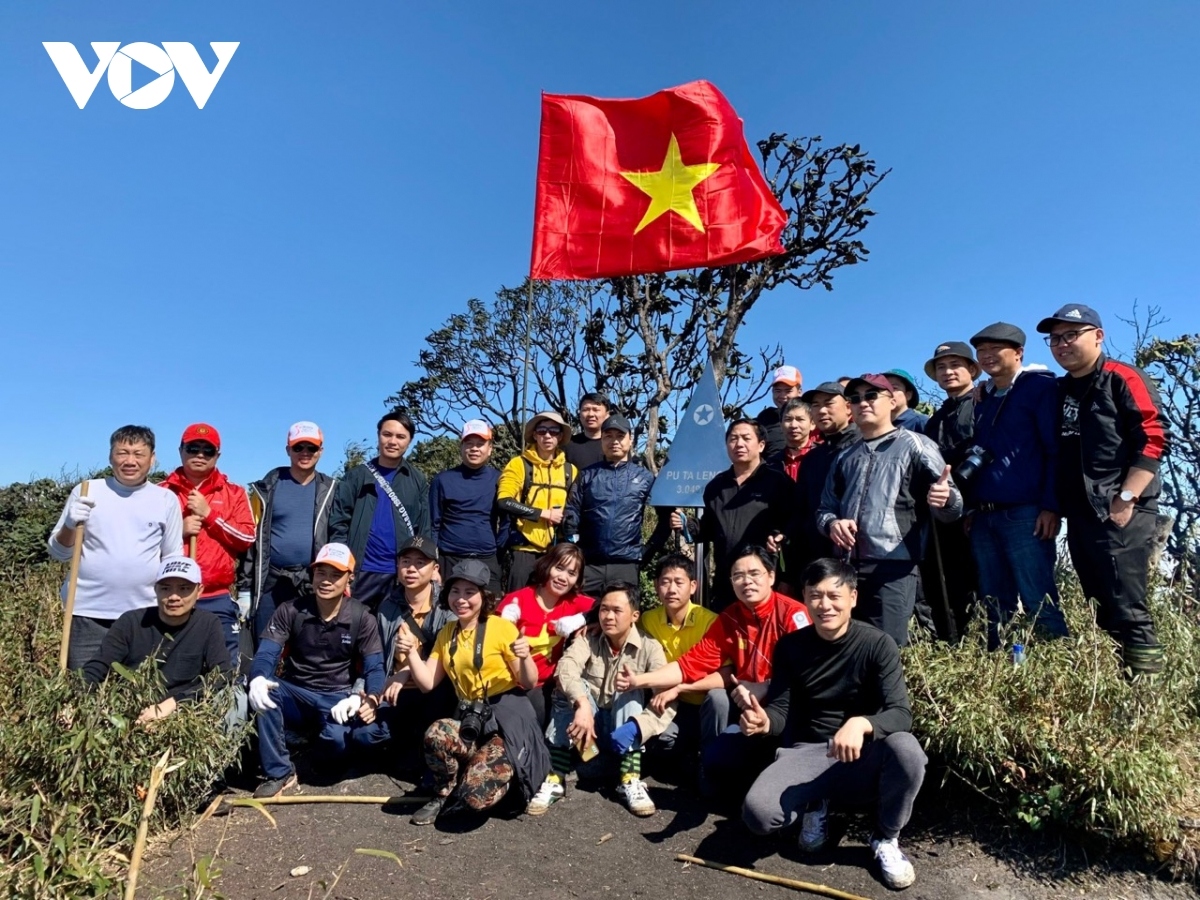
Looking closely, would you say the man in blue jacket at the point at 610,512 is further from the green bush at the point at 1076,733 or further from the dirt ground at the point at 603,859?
the green bush at the point at 1076,733

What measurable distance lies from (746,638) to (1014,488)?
179 centimetres

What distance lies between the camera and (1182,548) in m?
6.62

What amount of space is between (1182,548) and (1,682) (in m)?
8.35

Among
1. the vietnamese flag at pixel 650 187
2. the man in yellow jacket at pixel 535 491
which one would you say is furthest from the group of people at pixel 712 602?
the vietnamese flag at pixel 650 187

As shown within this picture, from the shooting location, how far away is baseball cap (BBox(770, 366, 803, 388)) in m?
6.41

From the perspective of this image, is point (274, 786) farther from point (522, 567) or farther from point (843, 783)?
point (843, 783)

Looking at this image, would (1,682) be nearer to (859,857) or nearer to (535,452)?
(535,452)

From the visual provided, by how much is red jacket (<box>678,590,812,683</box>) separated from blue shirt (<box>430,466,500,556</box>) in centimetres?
192

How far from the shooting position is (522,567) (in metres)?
5.85

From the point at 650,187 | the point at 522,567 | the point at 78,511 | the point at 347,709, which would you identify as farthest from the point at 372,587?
the point at 650,187

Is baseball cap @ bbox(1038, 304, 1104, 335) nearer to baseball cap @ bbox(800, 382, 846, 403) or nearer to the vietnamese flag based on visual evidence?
baseball cap @ bbox(800, 382, 846, 403)

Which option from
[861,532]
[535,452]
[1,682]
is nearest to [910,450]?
[861,532]

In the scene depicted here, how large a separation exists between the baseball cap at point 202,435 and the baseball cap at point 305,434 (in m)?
0.47

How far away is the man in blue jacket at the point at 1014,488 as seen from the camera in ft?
14.9
